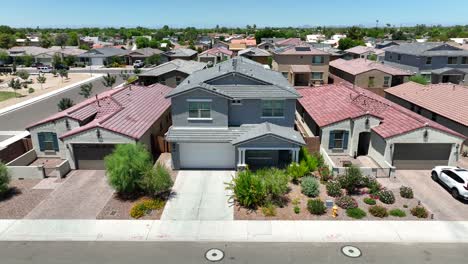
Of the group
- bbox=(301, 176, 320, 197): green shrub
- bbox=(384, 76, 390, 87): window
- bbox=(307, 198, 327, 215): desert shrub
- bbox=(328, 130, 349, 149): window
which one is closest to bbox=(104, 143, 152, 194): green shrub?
bbox=(301, 176, 320, 197): green shrub

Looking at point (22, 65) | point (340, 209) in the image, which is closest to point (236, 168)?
point (340, 209)

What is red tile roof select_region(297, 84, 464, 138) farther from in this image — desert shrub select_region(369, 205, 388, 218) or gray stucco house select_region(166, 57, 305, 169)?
desert shrub select_region(369, 205, 388, 218)

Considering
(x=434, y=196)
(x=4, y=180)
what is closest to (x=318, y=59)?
(x=434, y=196)

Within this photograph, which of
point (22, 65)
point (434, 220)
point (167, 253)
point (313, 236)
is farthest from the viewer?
Result: point (22, 65)

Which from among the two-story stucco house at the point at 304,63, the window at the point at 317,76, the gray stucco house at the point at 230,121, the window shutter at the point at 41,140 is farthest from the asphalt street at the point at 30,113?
the window at the point at 317,76

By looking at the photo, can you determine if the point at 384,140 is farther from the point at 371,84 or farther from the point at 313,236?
the point at 371,84
